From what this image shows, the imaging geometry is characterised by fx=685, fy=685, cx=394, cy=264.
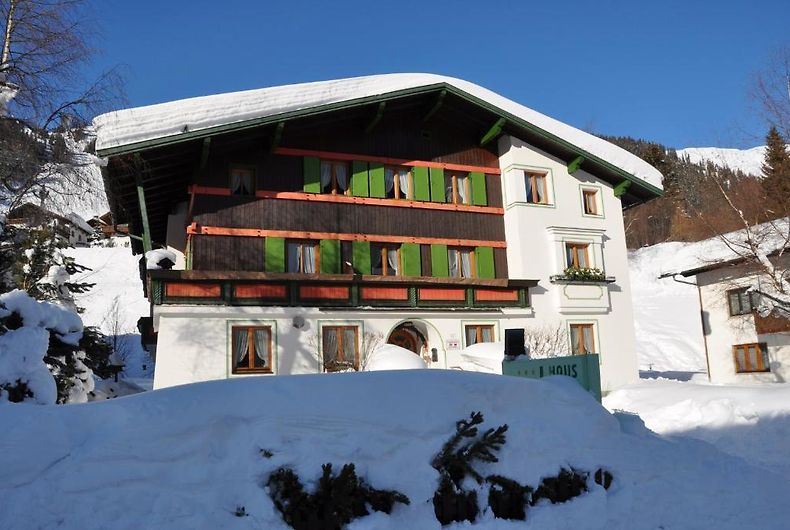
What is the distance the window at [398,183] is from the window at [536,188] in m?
4.05

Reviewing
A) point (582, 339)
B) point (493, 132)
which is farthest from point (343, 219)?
point (582, 339)

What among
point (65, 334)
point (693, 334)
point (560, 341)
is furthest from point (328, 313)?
point (693, 334)

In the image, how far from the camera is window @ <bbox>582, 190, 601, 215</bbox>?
2330 centimetres

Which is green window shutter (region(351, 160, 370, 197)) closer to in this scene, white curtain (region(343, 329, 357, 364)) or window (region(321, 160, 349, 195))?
window (region(321, 160, 349, 195))

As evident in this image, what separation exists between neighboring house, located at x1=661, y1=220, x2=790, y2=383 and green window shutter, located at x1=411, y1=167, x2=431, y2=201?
11.4 meters

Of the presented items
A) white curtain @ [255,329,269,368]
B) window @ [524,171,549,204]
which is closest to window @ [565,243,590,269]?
window @ [524,171,549,204]

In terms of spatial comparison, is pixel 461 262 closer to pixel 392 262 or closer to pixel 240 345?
pixel 392 262

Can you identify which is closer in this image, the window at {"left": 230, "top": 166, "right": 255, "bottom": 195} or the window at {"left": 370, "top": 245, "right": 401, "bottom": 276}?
the window at {"left": 230, "top": 166, "right": 255, "bottom": 195}

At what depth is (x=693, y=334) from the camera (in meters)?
45.8

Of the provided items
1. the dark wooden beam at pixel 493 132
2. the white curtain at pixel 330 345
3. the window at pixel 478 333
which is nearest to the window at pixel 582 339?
the window at pixel 478 333

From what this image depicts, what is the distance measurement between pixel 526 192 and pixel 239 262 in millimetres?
9534

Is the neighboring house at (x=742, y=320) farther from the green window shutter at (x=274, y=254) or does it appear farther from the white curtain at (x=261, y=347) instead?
the white curtain at (x=261, y=347)

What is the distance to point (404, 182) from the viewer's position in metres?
20.9

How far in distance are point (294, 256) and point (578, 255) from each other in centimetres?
956
